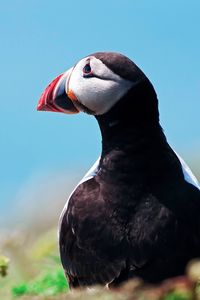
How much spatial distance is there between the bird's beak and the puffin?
4.9 inches

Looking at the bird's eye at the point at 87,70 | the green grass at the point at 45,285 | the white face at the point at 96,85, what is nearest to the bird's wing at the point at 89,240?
the green grass at the point at 45,285

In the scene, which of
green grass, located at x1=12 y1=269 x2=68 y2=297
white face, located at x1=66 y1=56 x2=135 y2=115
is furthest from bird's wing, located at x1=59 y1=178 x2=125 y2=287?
white face, located at x1=66 y1=56 x2=135 y2=115

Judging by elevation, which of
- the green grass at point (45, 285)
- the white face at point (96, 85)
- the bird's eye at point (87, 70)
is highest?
the bird's eye at point (87, 70)

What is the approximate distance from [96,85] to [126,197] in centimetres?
71

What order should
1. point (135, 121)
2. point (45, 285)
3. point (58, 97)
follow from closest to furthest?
point (135, 121) → point (45, 285) → point (58, 97)

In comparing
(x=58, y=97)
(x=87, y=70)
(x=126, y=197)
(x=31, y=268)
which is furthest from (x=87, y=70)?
(x=31, y=268)

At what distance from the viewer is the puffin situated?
160 inches

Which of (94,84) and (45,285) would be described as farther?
(45,285)

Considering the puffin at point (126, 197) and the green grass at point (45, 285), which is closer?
the puffin at point (126, 197)

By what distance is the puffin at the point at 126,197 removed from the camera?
4074 mm

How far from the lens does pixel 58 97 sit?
4953 mm

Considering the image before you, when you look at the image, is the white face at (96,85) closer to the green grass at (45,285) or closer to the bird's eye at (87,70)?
the bird's eye at (87,70)

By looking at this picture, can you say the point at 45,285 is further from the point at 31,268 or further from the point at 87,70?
the point at 87,70

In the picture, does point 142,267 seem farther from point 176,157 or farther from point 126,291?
point 126,291
